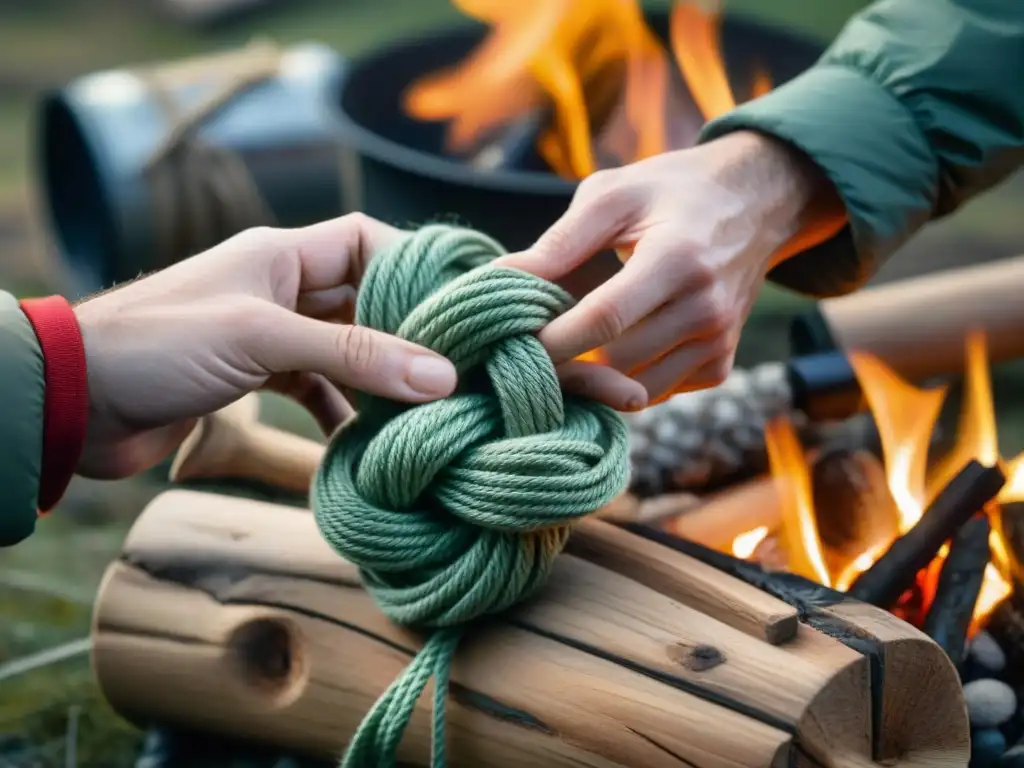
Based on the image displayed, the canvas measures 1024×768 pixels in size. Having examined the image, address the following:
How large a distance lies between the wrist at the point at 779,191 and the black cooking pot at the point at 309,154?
0.49 metres

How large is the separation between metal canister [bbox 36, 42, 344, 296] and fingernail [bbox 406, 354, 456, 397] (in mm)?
1699

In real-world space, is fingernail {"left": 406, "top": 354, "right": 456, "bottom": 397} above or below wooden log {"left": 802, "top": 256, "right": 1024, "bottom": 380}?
above

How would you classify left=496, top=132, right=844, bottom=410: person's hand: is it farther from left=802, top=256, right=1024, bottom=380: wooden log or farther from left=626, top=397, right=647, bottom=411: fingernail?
left=802, top=256, right=1024, bottom=380: wooden log

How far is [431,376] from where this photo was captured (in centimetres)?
108

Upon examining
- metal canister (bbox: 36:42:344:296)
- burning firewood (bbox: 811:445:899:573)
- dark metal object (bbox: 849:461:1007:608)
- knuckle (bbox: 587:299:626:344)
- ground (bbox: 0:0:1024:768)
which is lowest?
ground (bbox: 0:0:1024:768)

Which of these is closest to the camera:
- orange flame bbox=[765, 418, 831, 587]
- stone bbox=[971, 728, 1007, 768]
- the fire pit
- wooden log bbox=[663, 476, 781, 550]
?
stone bbox=[971, 728, 1007, 768]

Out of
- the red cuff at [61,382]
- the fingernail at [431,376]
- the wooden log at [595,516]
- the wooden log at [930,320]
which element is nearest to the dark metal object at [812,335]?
the wooden log at [930,320]

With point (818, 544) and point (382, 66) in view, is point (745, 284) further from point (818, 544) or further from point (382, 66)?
point (382, 66)

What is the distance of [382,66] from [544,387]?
52.8 inches

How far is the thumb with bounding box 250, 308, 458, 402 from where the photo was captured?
1.08m

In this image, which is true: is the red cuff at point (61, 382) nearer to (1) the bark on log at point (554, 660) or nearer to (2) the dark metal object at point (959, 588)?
(1) the bark on log at point (554, 660)

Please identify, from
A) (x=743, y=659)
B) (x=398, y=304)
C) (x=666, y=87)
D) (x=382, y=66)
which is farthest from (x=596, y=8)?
(x=743, y=659)

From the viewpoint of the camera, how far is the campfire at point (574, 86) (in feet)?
6.92

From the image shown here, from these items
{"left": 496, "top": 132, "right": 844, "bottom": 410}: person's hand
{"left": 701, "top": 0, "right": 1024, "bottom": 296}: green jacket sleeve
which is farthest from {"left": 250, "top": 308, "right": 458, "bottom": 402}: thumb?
{"left": 701, "top": 0, "right": 1024, "bottom": 296}: green jacket sleeve
